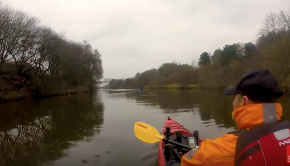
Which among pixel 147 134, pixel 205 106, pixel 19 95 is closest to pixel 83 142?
pixel 147 134

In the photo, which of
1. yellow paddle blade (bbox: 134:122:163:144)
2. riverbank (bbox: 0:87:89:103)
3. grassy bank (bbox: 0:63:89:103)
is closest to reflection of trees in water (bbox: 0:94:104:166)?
yellow paddle blade (bbox: 134:122:163:144)

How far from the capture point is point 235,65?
39.6 metres

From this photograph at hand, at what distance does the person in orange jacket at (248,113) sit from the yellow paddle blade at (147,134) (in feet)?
7.65

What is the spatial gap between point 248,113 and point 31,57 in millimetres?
27993

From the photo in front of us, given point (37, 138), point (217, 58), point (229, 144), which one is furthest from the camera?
point (217, 58)

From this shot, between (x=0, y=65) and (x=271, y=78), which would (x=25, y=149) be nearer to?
(x=271, y=78)

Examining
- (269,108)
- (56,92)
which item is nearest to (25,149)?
(269,108)

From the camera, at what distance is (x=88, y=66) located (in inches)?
1671

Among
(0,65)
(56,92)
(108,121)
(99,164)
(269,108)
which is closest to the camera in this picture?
(269,108)

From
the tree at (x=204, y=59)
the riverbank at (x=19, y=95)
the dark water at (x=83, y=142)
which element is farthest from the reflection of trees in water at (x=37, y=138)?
the tree at (x=204, y=59)

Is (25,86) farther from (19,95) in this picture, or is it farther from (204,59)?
(204,59)

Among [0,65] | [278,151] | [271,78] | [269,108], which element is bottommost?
[278,151]

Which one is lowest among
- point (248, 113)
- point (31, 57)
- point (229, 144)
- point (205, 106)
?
point (205, 106)

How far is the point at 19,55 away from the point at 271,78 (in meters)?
27.2
